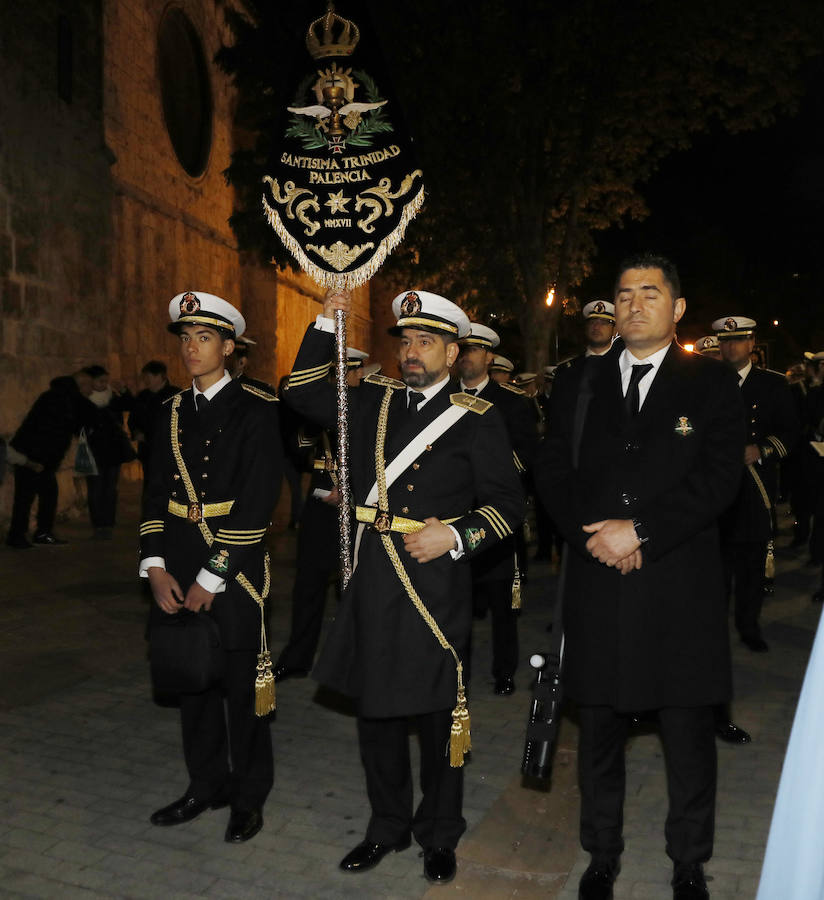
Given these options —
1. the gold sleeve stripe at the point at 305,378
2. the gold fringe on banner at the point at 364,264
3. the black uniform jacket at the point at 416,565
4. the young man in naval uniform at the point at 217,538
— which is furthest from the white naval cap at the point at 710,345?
the gold sleeve stripe at the point at 305,378

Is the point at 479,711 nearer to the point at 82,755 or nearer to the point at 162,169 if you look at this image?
the point at 82,755

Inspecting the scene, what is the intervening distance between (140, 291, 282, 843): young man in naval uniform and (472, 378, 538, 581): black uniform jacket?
2470 millimetres

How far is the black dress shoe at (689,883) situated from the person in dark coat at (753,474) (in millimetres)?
3773

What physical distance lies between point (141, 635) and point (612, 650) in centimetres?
514

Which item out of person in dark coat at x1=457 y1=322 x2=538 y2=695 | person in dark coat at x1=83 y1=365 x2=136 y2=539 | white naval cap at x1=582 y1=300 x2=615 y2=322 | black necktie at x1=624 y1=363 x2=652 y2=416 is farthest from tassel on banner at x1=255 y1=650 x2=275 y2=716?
person in dark coat at x1=83 y1=365 x2=136 y2=539

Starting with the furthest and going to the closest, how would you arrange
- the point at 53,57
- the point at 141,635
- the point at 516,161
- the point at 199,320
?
the point at 516,161 < the point at 53,57 < the point at 141,635 < the point at 199,320

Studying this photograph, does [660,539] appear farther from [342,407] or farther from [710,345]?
[710,345]

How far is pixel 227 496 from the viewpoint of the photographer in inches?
174

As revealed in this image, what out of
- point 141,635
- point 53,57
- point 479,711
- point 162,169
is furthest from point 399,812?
point 162,169

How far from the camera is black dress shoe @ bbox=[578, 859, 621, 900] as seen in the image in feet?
12.4

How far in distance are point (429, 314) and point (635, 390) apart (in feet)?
2.80

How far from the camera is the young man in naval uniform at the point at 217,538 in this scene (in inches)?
173

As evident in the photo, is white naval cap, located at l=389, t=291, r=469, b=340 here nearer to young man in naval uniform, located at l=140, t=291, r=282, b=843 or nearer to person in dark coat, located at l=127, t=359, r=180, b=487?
young man in naval uniform, located at l=140, t=291, r=282, b=843

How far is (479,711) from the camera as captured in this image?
20.4ft
